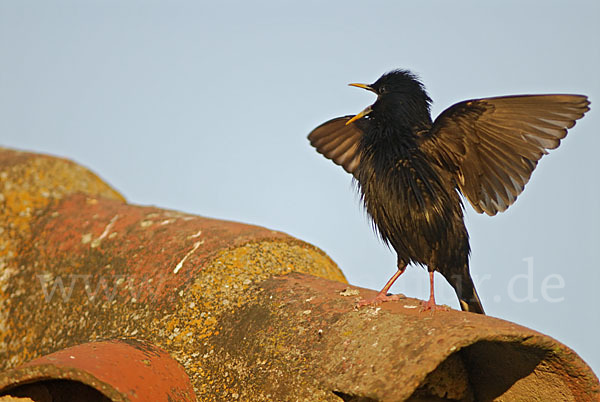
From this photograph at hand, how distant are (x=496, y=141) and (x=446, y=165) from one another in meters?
0.33

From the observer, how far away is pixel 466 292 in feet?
13.7

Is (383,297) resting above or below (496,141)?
below

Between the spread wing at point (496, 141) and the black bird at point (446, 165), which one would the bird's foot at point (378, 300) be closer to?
the black bird at point (446, 165)

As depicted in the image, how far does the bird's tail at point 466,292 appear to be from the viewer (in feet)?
13.5

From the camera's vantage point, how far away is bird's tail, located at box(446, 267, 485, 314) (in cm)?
413

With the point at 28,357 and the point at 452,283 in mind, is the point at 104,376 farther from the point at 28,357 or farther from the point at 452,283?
the point at 452,283

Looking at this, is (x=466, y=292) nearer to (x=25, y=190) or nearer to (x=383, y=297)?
(x=383, y=297)

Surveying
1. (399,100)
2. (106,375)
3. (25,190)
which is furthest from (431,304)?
(25,190)

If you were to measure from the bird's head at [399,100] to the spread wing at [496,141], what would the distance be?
0.25 m

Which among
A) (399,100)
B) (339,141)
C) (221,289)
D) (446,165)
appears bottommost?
(221,289)

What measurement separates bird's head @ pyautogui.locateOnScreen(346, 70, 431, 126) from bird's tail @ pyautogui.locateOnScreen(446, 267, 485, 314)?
104 centimetres

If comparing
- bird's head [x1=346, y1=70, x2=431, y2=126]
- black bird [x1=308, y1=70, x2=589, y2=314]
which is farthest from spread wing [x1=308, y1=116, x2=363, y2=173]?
black bird [x1=308, y1=70, x2=589, y2=314]

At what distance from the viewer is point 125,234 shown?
4688 mm

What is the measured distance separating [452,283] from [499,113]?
3.75ft
